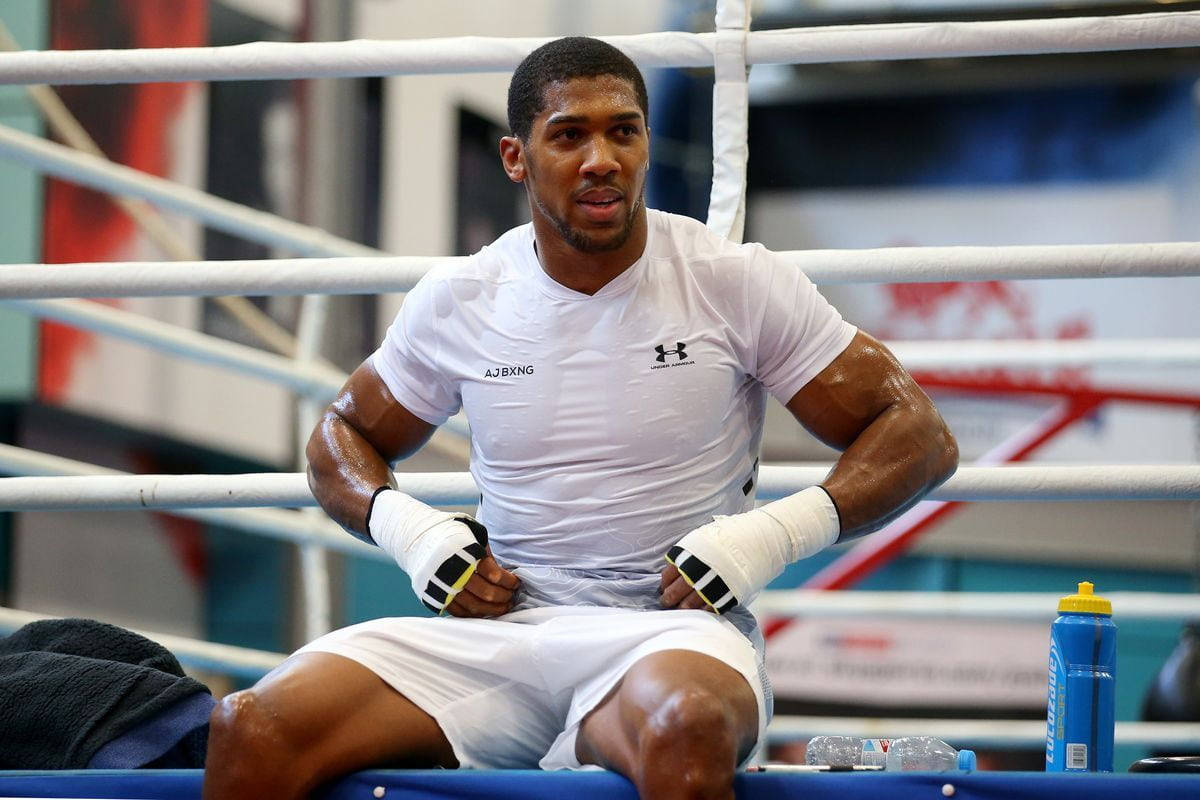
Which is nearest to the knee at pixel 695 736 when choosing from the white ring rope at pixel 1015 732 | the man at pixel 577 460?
the man at pixel 577 460

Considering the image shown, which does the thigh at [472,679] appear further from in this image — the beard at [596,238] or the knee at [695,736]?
the beard at [596,238]

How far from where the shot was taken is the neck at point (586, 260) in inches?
78.9

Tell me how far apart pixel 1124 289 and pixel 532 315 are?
250 inches

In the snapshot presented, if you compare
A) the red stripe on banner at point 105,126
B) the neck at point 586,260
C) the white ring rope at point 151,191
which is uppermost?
the red stripe on banner at point 105,126

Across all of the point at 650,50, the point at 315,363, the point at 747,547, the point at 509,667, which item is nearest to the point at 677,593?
the point at 747,547

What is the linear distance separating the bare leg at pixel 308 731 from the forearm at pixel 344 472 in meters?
0.28

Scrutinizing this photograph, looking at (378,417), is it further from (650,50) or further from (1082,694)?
(1082,694)

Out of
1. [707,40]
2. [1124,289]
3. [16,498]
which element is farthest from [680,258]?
[1124,289]

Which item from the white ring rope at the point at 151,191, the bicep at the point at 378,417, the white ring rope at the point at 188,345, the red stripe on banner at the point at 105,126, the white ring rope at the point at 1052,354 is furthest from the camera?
the red stripe on banner at the point at 105,126

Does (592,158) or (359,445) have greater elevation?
(592,158)

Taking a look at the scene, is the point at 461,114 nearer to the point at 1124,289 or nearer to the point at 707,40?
the point at 1124,289

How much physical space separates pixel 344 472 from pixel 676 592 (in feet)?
1.72

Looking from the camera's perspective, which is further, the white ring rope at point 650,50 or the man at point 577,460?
the white ring rope at point 650,50

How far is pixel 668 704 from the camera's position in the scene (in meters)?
1.59
